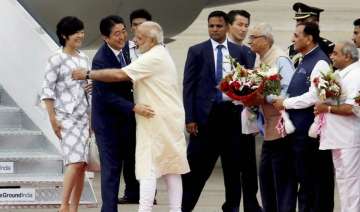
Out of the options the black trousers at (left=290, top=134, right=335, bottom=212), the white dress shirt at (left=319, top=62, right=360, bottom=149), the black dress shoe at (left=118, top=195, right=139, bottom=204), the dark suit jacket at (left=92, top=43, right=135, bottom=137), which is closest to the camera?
the white dress shirt at (left=319, top=62, right=360, bottom=149)

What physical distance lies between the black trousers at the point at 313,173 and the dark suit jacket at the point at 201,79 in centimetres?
105

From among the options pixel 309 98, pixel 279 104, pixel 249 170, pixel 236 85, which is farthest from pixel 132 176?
pixel 309 98

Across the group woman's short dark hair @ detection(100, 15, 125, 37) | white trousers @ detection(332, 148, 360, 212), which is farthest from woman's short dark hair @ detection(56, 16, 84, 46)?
white trousers @ detection(332, 148, 360, 212)

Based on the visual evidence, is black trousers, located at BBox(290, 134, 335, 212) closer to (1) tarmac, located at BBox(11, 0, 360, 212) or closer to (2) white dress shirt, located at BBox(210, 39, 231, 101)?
(2) white dress shirt, located at BBox(210, 39, 231, 101)

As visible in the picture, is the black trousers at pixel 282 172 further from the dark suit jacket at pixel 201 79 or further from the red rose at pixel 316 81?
the dark suit jacket at pixel 201 79

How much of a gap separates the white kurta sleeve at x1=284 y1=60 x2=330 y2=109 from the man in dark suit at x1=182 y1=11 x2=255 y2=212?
109 cm

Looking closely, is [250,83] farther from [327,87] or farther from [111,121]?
[111,121]

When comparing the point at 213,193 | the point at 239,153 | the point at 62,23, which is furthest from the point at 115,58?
the point at 213,193

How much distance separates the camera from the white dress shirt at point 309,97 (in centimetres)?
985

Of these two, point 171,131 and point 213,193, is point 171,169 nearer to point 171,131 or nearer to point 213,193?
point 171,131

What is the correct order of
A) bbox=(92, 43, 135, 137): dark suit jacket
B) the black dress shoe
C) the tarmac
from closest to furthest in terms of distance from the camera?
bbox=(92, 43, 135, 137): dark suit jacket → the black dress shoe → the tarmac

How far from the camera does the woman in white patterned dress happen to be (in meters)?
10.6

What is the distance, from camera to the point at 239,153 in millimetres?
10969

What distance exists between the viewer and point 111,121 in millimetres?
10453
